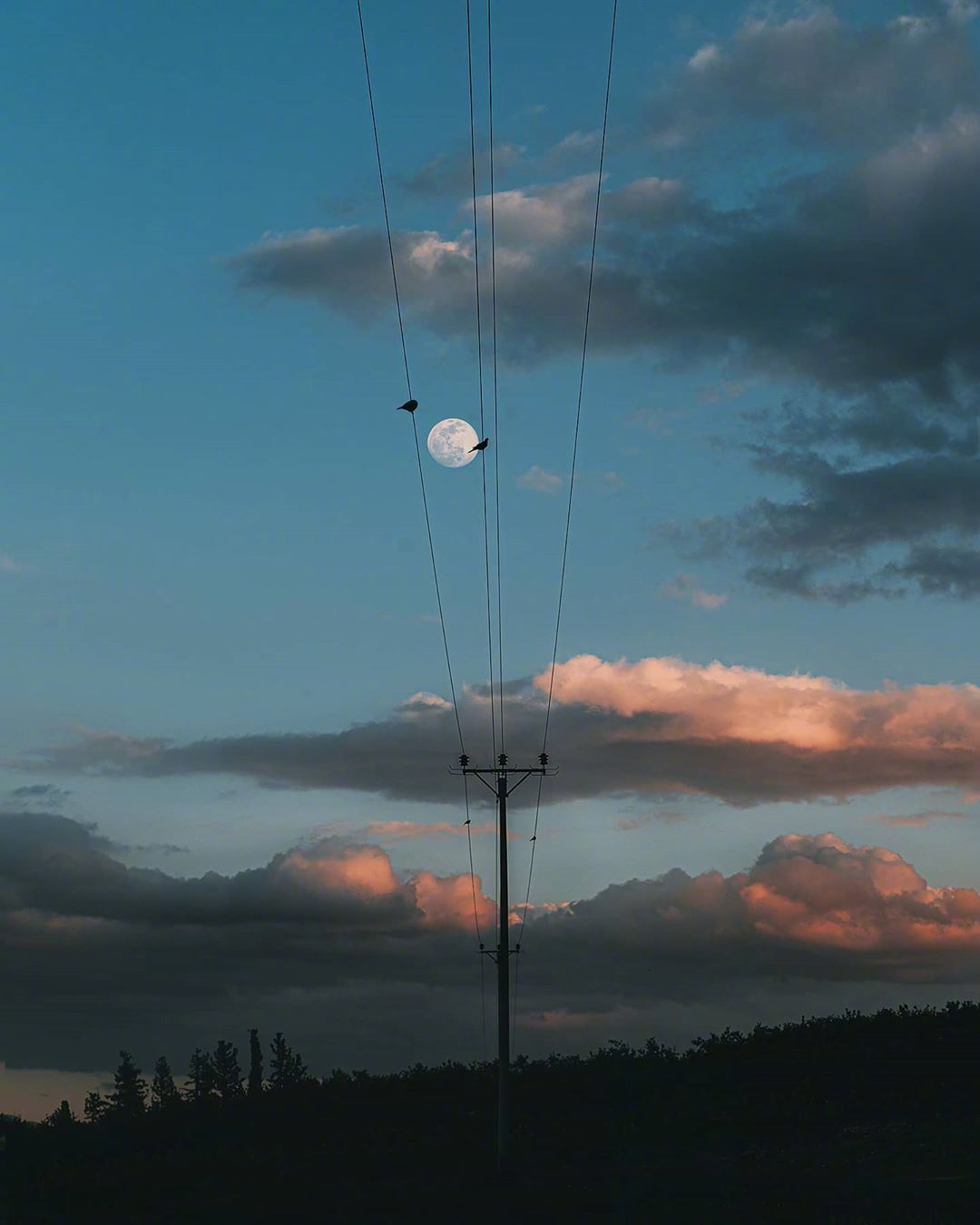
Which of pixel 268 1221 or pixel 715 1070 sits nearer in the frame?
pixel 268 1221

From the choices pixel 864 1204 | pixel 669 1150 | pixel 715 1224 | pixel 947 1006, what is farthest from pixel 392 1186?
pixel 947 1006

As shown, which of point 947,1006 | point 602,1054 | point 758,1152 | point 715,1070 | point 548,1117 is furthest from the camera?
point 602,1054

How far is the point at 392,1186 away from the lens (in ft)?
205

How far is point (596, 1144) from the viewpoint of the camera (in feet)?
226

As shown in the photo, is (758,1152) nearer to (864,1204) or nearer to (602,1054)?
(864,1204)

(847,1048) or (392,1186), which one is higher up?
(847,1048)

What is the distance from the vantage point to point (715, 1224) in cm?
4869

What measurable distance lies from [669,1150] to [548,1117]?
40.9ft

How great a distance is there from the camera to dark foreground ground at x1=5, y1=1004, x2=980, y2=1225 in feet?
177

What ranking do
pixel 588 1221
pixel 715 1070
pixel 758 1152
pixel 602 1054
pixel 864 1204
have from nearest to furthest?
pixel 864 1204 → pixel 588 1221 → pixel 758 1152 → pixel 715 1070 → pixel 602 1054

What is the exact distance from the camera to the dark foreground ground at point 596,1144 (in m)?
54.0

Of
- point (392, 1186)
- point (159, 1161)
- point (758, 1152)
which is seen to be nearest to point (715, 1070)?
point (758, 1152)

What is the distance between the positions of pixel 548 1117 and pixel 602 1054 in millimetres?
18442

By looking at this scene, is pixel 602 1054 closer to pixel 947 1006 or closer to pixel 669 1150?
pixel 947 1006
